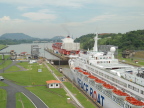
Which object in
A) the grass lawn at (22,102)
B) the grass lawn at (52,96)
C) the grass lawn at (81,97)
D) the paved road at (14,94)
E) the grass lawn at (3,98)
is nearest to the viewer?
the grass lawn at (22,102)

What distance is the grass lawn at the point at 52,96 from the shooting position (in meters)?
23.1

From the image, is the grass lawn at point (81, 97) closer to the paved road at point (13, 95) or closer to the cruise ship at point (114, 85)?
the cruise ship at point (114, 85)

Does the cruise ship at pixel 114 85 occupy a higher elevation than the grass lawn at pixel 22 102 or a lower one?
higher

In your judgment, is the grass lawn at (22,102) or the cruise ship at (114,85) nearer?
the cruise ship at (114,85)

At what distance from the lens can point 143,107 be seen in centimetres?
1720

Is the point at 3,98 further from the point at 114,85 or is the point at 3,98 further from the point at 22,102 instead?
the point at 114,85

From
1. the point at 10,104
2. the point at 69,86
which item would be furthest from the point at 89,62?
the point at 10,104

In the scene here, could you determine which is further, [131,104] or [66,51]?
[66,51]

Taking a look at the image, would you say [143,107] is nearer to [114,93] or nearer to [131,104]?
[131,104]

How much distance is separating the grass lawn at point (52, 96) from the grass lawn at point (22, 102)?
6.63 feet

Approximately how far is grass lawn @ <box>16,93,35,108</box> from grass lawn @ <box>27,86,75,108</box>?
2.02 meters

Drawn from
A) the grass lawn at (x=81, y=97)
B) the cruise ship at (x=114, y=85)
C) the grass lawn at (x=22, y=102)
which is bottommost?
the grass lawn at (x=81, y=97)

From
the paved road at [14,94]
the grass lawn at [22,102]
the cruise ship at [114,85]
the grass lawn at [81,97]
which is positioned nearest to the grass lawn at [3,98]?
the paved road at [14,94]

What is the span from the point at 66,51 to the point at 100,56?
219ft
